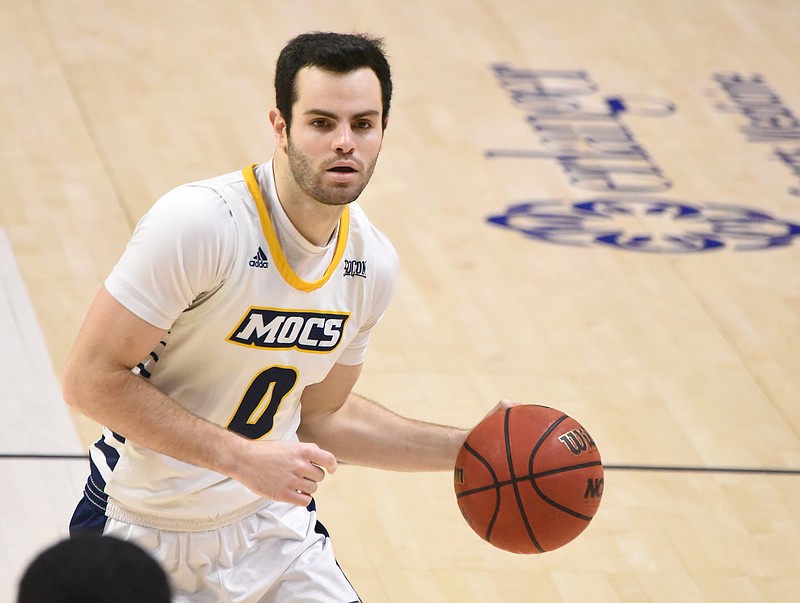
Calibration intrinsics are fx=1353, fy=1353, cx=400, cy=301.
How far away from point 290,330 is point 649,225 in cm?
417

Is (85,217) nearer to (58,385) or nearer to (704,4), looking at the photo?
(58,385)

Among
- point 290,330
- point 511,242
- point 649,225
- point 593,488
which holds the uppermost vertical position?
point 290,330

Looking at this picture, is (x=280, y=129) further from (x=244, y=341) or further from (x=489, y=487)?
(x=489, y=487)

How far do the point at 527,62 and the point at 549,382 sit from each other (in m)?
3.46

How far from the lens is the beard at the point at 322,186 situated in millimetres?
3076

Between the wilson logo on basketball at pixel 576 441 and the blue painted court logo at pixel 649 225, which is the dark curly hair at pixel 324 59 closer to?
the wilson logo on basketball at pixel 576 441

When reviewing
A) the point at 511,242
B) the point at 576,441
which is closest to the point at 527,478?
the point at 576,441

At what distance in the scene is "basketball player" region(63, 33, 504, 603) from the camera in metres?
2.95

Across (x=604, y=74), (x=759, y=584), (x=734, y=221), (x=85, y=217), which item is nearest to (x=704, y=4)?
(x=604, y=74)

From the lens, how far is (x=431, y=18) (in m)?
8.99

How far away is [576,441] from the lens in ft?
11.2

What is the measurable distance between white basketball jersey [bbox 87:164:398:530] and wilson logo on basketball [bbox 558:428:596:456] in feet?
1.96

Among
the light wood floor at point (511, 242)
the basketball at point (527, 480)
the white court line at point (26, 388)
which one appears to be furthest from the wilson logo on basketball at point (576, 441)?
the white court line at point (26, 388)

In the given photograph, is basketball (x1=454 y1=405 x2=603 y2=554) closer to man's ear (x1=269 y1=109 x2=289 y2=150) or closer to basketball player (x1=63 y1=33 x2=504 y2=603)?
basketball player (x1=63 y1=33 x2=504 y2=603)
